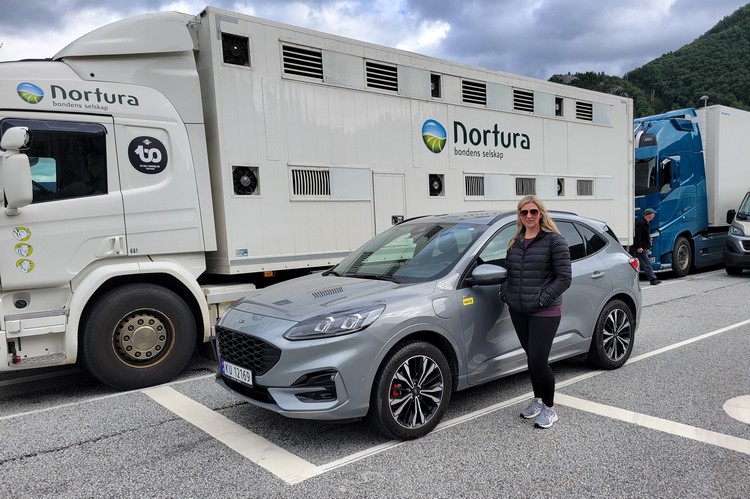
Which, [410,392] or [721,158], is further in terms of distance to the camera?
[721,158]

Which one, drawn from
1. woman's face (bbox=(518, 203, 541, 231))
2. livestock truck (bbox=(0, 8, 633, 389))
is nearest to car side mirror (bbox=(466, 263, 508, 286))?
woman's face (bbox=(518, 203, 541, 231))

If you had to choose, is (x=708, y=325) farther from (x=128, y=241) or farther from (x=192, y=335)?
(x=128, y=241)

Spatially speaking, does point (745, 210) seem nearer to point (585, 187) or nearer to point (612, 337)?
point (585, 187)

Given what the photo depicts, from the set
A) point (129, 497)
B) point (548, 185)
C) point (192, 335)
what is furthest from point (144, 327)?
point (548, 185)

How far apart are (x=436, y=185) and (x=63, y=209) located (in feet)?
15.4

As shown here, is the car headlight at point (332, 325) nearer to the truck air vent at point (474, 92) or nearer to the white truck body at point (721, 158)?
the truck air vent at point (474, 92)

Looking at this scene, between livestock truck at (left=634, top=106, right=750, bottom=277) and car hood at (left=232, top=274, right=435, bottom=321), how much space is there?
426 inches

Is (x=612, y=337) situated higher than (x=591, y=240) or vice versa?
(x=591, y=240)

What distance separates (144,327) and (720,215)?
14.2 m

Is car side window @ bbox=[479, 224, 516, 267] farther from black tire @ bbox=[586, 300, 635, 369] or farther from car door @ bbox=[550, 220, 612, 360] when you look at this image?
black tire @ bbox=[586, 300, 635, 369]

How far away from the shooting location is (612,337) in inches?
213

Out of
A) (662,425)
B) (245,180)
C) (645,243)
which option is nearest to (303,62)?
(245,180)

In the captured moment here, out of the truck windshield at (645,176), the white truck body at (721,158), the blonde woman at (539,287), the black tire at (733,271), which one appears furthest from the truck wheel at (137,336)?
the white truck body at (721,158)

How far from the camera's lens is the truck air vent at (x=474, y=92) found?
8078mm
